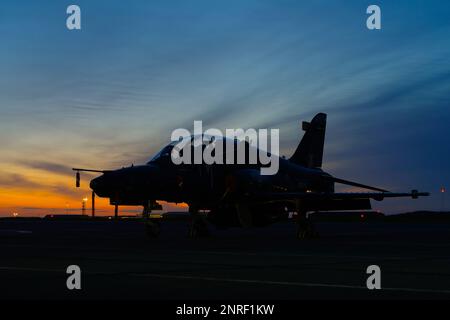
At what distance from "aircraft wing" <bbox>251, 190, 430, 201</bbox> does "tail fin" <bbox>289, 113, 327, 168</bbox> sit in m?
7.74

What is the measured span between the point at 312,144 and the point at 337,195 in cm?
890

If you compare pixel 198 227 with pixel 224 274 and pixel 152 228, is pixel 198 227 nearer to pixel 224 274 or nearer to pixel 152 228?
pixel 152 228

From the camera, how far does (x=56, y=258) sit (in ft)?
55.1

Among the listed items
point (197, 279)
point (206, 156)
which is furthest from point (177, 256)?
point (206, 156)

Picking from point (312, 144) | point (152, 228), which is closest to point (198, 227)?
point (152, 228)

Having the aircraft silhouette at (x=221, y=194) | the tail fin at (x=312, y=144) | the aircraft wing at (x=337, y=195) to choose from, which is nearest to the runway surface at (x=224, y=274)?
the aircraft silhouette at (x=221, y=194)

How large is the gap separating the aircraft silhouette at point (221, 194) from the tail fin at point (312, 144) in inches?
209

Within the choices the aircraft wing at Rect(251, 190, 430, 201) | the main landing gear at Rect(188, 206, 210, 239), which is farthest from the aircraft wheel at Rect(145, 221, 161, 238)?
the aircraft wing at Rect(251, 190, 430, 201)

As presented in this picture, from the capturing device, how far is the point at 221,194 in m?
28.5

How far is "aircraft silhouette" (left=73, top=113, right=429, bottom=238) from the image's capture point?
26.6 meters

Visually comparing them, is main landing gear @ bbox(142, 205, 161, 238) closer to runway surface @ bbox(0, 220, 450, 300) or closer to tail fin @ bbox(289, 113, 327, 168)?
runway surface @ bbox(0, 220, 450, 300)

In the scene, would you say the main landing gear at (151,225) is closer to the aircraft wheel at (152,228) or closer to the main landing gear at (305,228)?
the aircraft wheel at (152,228)
